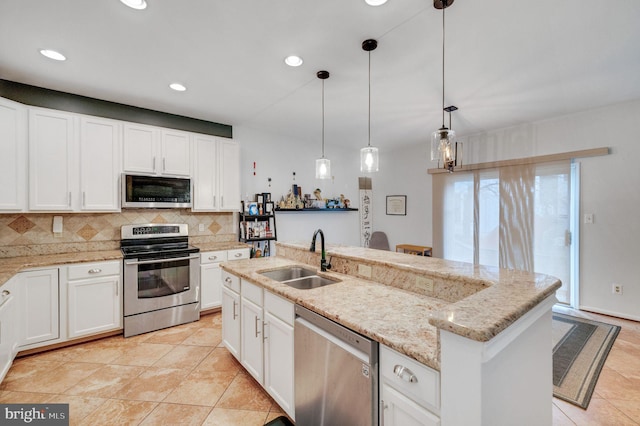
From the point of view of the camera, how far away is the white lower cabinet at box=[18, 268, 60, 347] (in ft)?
8.26

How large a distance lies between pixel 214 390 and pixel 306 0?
2791 mm

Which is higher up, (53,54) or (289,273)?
(53,54)

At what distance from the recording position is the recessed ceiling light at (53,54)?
2.23 meters

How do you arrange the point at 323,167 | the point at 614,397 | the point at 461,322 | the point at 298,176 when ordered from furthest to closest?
the point at 298,176, the point at 323,167, the point at 614,397, the point at 461,322

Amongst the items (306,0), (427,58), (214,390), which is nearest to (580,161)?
(427,58)

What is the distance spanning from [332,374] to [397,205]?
4741 mm

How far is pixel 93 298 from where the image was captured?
285 cm

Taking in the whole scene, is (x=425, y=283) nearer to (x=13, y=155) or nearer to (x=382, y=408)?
(x=382, y=408)

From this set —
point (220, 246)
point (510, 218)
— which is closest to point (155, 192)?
point (220, 246)

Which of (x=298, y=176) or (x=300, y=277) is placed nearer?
(x=300, y=277)

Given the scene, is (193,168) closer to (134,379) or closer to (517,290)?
(134,379)

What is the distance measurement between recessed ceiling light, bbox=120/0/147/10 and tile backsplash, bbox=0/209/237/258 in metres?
2.43

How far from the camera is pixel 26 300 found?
2525mm

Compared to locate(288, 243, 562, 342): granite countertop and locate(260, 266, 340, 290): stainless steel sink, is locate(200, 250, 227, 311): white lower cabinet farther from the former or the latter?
locate(288, 243, 562, 342): granite countertop
